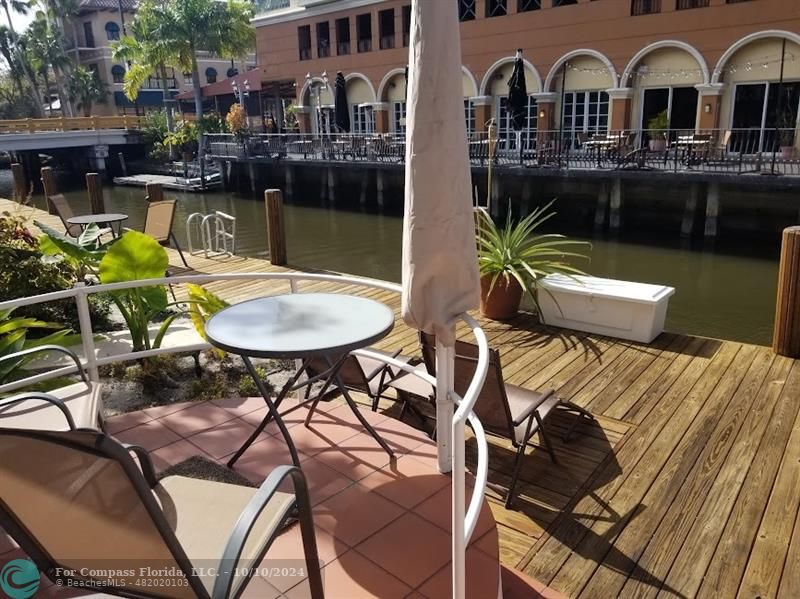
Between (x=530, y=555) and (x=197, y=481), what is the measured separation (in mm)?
1550

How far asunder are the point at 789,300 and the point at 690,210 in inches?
456

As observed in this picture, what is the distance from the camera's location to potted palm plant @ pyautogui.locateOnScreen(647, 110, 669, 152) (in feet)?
54.3

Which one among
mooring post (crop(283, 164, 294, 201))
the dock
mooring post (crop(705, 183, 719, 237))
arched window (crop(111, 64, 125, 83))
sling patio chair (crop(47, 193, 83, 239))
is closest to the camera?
sling patio chair (crop(47, 193, 83, 239))

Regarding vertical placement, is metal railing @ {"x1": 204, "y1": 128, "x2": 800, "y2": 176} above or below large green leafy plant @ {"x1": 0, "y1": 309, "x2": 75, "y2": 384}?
above

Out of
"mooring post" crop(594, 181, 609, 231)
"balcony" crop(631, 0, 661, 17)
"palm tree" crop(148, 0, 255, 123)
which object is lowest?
"mooring post" crop(594, 181, 609, 231)

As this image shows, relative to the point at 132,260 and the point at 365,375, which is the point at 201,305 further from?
the point at 365,375

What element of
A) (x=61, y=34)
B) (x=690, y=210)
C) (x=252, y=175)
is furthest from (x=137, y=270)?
(x=61, y=34)

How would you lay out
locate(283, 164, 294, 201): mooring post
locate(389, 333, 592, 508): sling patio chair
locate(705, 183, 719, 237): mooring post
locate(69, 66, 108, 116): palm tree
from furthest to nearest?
locate(69, 66, 108, 116): palm tree
locate(283, 164, 294, 201): mooring post
locate(705, 183, 719, 237): mooring post
locate(389, 333, 592, 508): sling patio chair

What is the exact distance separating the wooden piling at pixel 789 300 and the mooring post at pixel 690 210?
37.2 ft

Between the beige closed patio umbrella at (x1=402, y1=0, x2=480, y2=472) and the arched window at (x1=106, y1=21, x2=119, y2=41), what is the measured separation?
5740 cm

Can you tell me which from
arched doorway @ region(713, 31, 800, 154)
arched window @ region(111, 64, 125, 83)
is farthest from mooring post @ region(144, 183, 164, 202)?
arched window @ region(111, 64, 125, 83)

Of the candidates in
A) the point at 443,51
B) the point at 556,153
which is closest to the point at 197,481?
the point at 443,51

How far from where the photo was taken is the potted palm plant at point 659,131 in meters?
16.6

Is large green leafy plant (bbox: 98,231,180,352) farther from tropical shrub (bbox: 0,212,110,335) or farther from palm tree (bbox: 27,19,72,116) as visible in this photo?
palm tree (bbox: 27,19,72,116)
